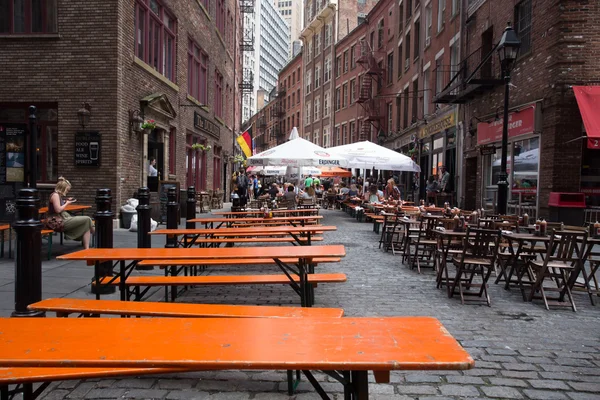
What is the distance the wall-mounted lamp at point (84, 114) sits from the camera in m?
12.4

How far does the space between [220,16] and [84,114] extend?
17478 millimetres

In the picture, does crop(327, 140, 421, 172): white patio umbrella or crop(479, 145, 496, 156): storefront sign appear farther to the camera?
crop(479, 145, 496, 156): storefront sign

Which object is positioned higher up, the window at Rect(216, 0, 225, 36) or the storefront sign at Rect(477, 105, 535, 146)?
the window at Rect(216, 0, 225, 36)

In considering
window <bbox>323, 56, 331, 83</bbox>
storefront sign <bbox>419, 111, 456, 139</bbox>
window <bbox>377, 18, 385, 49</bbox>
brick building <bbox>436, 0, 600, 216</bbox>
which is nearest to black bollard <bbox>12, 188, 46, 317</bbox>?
brick building <bbox>436, 0, 600, 216</bbox>

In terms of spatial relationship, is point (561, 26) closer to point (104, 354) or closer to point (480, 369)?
point (480, 369)

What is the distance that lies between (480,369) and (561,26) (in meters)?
11.9

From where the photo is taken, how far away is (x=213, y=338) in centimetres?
228

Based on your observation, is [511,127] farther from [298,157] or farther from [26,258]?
[26,258]

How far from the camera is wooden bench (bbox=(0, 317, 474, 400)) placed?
6.38 feet

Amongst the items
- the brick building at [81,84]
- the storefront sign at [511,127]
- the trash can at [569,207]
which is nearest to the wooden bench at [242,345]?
the brick building at [81,84]

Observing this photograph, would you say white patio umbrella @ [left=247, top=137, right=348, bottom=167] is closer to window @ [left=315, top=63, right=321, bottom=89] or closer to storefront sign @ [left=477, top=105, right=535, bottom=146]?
storefront sign @ [left=477, top=105, right=535, bottom=146]

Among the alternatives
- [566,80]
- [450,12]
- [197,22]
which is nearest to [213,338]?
[566,80]

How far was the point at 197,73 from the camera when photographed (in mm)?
22156

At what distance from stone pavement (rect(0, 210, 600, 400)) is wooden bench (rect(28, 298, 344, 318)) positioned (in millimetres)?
543
